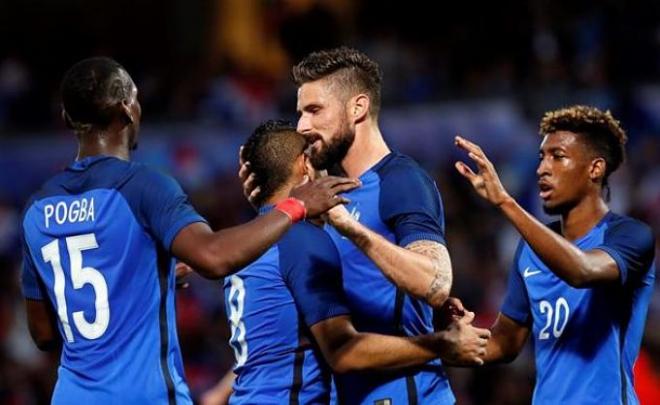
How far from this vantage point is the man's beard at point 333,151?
5.57 m

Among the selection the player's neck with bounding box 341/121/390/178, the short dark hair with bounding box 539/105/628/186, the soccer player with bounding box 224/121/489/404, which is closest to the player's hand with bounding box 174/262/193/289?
the soccer player with bounding box 224/121/489/404

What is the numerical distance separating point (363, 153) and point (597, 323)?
1.24 m

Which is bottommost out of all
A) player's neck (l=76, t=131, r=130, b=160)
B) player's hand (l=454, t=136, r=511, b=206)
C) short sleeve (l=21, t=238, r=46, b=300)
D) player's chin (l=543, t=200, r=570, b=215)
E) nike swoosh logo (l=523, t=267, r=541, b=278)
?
nike swoosh logo (l=523, t=267, r=541, b=278)

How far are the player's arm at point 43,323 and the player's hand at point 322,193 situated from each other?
1183mm

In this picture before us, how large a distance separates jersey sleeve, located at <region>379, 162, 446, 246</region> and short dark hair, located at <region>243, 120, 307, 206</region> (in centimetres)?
39

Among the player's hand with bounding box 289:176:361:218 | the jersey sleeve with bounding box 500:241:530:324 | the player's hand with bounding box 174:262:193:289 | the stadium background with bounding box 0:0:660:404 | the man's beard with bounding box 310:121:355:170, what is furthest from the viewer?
the stadium background with bounding box 0:0:660:404

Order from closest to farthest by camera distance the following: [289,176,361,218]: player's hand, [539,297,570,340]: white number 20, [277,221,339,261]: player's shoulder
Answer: [289,176,361,218]: player's hand < [277,221,339,261]: player's shoulder < [539,297,570,340]: white number 20

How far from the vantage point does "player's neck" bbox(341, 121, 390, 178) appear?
5.62 metres

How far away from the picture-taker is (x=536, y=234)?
17.4ft

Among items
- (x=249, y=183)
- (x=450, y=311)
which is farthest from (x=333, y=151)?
(x=450, y=311)

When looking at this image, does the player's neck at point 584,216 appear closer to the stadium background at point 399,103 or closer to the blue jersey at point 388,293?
the blue jersey at point 388,293

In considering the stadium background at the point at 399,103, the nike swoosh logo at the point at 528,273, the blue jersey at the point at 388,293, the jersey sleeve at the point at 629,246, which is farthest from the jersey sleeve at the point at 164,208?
the stadium background at the point at 399,103

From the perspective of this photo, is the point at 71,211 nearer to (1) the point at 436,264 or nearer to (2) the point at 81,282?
(2) the point at 81,282

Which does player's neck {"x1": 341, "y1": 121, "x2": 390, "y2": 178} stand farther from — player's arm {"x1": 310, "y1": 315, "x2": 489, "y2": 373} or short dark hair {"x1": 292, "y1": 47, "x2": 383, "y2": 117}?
player's arm {"x1": 310, "y1": 315, "x2": 489, "y2": 373}
